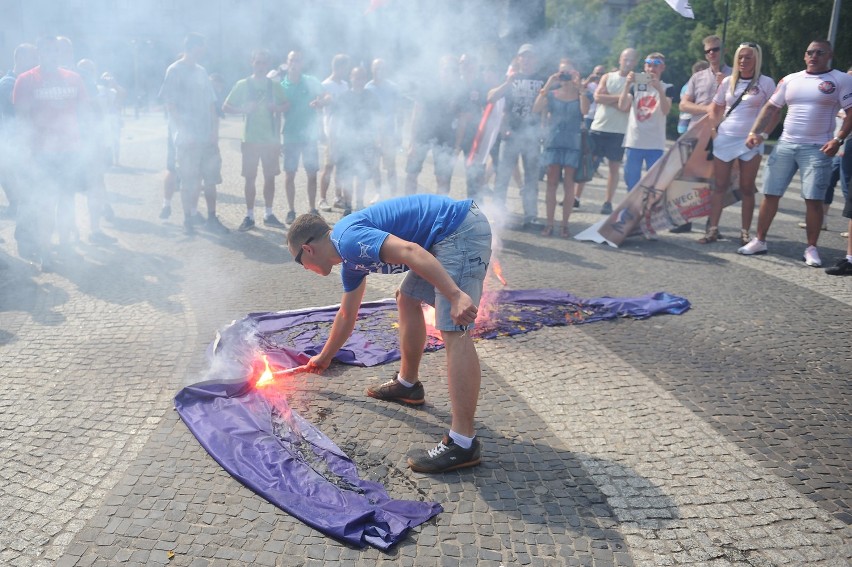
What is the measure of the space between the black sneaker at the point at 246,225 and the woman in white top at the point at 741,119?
5063mm

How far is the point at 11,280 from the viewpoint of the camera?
5859 mm

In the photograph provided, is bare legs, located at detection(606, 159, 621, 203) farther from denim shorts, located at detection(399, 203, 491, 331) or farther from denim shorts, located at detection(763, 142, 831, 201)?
denim shorts, located at detection(399, 203, 491, 331)

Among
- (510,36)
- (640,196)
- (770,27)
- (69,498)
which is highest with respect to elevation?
(770,27)

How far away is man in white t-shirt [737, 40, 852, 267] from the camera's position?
658 cm

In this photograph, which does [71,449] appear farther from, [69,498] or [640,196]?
[640,196]

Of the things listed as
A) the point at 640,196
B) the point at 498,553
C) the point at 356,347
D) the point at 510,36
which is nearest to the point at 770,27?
the point at 510,36

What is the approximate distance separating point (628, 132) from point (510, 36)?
259 centimetres

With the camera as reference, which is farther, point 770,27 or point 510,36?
point 770,27

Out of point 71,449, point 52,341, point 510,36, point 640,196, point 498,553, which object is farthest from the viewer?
point 510,36

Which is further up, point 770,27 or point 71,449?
point 770,27

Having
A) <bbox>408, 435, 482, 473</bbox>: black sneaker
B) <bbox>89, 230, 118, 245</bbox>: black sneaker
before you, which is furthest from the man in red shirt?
<bbox>408, 435, 482, 473</bbox>: black sneaker

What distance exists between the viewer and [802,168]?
6832 millimetres

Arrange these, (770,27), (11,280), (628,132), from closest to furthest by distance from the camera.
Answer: (11,280) < (628,132) < (770,27)

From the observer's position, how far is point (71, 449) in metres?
3.31
